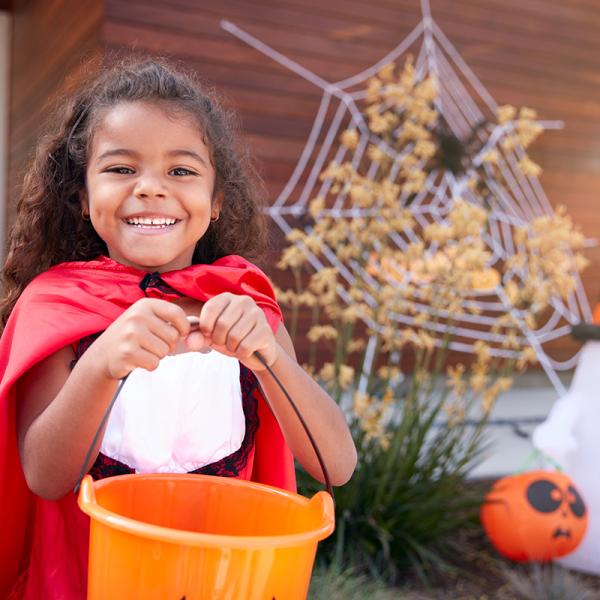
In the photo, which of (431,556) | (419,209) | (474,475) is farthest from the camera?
(419,209)

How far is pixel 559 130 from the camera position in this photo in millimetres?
6621

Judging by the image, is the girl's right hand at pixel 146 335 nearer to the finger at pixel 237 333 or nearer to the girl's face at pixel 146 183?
the finger at pixel 237 333

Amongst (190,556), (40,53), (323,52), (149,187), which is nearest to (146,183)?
(149,187)

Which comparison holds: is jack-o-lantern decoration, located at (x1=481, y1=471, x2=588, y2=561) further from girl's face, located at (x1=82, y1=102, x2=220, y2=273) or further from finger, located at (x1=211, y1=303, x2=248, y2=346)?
finger, located at (x1=211, y1=303, x2=248, y2=346)

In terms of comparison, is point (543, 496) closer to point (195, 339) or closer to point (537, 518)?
point (537, 518)

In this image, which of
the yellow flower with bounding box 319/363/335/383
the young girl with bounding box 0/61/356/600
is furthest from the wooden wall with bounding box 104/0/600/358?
the young girl with bounding box 0/61/356/600

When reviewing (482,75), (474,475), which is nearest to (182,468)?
(474,475)

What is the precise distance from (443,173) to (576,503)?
11.0 feet

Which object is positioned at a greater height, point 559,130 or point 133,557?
point 559,130

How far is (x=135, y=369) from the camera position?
117 cm

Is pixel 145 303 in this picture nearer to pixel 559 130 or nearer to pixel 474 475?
pixel 474 475

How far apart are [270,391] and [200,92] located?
A: 592mm

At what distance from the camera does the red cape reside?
3.84 feet

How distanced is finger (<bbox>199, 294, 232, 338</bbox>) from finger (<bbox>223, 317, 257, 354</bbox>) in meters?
0.02
